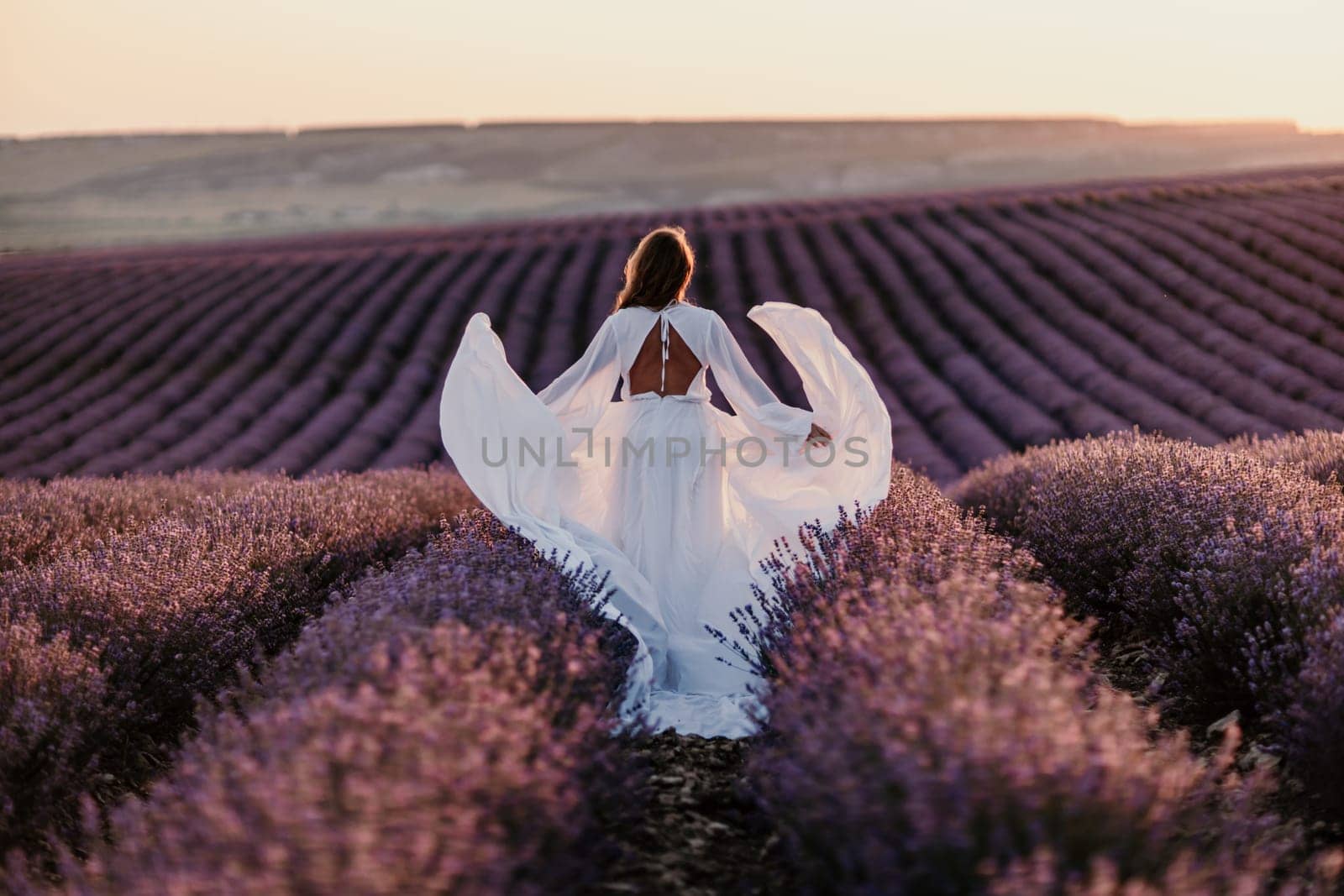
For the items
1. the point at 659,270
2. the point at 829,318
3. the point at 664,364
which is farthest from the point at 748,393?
the point at 829,318

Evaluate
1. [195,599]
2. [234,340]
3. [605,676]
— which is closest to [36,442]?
[234,340]

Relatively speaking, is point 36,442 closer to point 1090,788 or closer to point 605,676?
point 605,676

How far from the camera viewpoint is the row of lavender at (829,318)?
966cm

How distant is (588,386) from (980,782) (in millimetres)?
3163

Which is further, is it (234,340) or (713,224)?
(713,224)

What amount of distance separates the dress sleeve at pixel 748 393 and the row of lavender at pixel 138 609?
178cm

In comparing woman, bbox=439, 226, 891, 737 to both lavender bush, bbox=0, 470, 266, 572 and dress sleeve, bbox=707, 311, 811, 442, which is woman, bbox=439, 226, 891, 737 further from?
lavender bush, bbox=0, 470, 266, 572

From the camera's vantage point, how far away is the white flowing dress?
172 inches

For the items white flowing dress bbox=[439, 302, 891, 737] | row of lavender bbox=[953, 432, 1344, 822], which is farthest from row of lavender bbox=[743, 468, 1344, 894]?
white flowing dress bbox=[439, 302, 891, 737]

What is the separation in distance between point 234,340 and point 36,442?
323cm

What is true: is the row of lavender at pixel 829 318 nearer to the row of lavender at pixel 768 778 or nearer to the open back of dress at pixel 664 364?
the open back of dress at pixel 664 364

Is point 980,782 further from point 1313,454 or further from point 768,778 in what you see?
point 1313,454

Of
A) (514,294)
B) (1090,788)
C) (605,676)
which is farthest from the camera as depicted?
(514,294)

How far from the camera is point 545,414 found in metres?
4.42
